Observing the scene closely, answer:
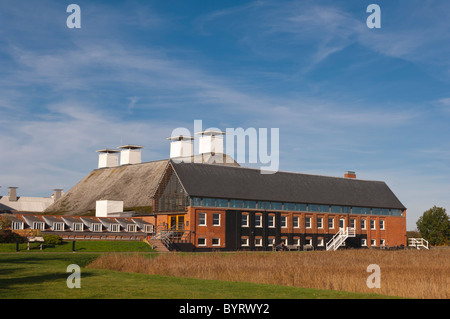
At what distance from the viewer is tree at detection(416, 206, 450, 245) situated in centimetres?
7269

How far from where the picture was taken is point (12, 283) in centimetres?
1844

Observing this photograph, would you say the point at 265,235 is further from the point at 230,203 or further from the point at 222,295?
the point at 222,295

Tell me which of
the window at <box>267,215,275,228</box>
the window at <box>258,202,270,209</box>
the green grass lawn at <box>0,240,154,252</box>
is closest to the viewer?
the green grass lawn at <box>0,240,154,252</box>

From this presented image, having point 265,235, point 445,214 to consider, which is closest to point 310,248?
point 265,235

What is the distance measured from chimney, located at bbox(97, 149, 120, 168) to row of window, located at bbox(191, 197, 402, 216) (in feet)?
148

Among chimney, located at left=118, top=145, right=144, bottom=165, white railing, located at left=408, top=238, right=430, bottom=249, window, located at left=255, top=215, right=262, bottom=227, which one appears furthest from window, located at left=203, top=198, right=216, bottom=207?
chimney, located at left=118, top=145, right=144, bottom=165

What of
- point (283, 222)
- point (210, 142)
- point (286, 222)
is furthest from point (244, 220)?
point (210, 142)

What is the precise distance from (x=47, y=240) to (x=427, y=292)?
35.5m

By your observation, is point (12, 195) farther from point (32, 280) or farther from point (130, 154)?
point (32, 280)

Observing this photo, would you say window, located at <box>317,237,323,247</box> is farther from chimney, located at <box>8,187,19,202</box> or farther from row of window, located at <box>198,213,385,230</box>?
chimney, located at <box>8,187,19,202</box>

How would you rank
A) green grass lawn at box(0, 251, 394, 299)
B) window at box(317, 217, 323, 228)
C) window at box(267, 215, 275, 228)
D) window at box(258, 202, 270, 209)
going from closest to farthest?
1. green grass lawn at box(0, 251, 394, 299)
2. window at box(258, 202, 270, 209)
3. window at box(267, 215, 275, 228)
4. window at box(317, 217, 323, 228)

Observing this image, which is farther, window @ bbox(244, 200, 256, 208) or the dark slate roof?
window @ bbox(244, 200, 256, 208)

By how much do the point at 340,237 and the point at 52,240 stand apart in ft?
108

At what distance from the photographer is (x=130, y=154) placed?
90.6 metres
